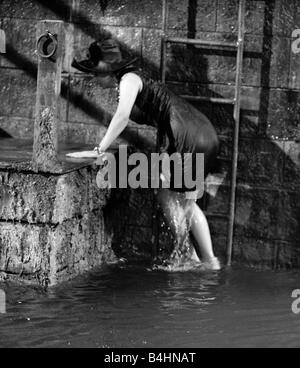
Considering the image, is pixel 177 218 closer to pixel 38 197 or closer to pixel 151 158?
pixel 151 158

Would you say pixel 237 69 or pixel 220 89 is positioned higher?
pixel 237 69

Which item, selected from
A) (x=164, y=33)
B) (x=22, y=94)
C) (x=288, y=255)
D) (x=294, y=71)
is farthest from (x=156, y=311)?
(x=22, y=94)

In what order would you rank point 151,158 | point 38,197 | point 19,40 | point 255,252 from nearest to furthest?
1. point 38,197
2. point 255,252
3. point 151,158
4. point 19,40

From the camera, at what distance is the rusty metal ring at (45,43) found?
9.05 metres

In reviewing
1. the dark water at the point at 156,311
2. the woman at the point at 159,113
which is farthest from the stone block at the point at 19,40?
the dark water at the point at 156,311

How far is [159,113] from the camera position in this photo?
33.6ft

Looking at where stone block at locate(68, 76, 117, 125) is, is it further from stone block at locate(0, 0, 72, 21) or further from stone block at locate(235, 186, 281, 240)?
stone block at locate(235, 186, 281, 240)

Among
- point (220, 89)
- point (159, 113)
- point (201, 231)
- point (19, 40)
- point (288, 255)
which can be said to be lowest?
point (288, 255)

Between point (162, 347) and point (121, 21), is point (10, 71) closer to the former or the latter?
point (121, 21)

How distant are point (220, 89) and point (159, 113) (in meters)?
0.70

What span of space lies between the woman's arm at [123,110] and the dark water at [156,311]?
4.40ft

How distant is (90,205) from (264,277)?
1882mm

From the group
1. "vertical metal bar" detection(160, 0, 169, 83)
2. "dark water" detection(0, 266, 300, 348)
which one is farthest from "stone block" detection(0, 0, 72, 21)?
"dark water" detection(0, 266, 300, 348)

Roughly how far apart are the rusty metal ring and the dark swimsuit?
4.08 ft
